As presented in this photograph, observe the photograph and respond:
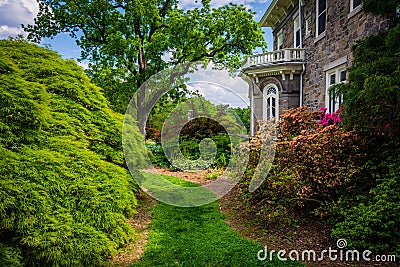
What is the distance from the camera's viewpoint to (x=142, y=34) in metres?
13.8

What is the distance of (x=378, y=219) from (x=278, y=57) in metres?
8.33

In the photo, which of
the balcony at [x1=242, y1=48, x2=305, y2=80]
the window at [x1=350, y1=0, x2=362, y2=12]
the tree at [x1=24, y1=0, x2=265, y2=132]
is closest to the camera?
the window at [x1=350, y1=0, x2=362, y2=12]

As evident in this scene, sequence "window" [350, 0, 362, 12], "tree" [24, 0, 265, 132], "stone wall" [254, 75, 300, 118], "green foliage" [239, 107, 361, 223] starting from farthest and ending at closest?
1. "tree" [24, 0, 265, 132]
2. "stone wall" [254, 75, 300, 118]
3. "window" [350, 0, 362, 12]
4. "green foliage" [239, 107, 361, 223]

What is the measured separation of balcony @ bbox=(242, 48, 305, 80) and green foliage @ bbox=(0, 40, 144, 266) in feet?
23.6

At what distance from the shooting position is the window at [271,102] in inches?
431

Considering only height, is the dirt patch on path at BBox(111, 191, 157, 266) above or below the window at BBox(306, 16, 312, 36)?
below

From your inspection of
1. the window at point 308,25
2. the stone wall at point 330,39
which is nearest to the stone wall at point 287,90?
the stone wall at point 330,39

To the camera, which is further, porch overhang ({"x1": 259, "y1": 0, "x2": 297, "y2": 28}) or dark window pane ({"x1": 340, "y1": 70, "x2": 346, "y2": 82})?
porch overhang ({"x1": 259, "y1": 0, "x2": 297, "y2": 28})

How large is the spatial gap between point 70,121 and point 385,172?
16.2 ft

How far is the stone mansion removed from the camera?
296 inches

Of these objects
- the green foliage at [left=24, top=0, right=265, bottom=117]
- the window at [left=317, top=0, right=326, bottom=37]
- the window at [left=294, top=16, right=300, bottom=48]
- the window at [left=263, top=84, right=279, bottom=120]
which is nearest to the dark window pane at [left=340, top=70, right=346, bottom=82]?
the window at [left=317, top=0, right=326, bottom=37]

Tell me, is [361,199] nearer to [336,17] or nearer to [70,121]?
[70,121]

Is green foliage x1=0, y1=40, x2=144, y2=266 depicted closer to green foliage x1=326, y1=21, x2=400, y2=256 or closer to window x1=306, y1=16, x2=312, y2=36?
green foliage x1=326, y1=21, x2=400, y2=256

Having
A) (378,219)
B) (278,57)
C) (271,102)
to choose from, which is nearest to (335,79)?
(278,57)
